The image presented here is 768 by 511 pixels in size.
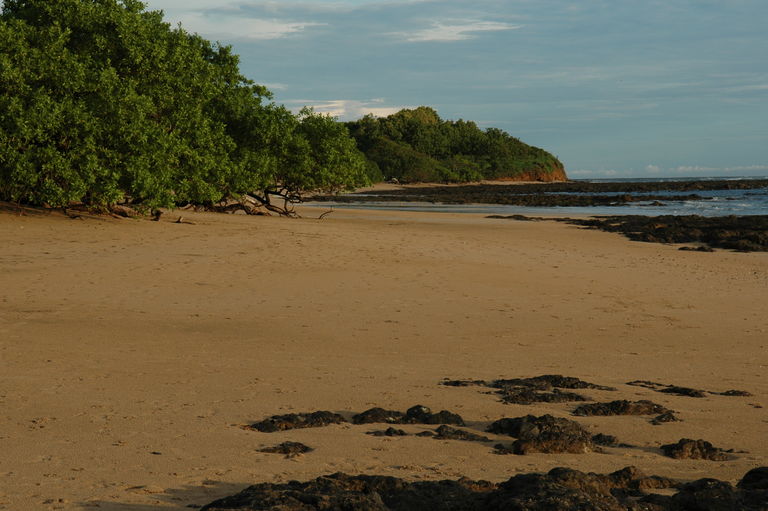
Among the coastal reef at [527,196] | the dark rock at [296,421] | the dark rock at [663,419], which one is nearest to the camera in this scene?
the dark rock at [296,421]

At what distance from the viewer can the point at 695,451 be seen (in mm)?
6230

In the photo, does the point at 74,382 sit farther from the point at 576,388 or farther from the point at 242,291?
the point at 242,291

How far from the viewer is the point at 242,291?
14977mm

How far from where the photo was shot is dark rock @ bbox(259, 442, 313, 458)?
243 inches

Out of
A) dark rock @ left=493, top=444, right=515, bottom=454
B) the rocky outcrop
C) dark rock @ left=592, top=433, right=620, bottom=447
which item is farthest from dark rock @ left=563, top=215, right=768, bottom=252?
dark rock @ left=493, top=444, right=515, bottom=454

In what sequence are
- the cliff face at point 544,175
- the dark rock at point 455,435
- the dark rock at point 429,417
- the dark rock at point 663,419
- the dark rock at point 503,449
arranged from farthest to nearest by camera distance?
the cliff face at point 544,175
the dark rock at point 663,419
the dark rock at point 429,417
the dark rock at point 455,435
the dark rock at point 503,449

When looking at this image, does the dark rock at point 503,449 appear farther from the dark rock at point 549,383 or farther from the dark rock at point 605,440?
the dark rock at point 549,383

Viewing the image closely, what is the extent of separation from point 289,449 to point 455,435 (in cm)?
142

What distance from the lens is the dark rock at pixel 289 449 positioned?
6184 mm

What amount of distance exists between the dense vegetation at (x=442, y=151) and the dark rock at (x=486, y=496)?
12268cm

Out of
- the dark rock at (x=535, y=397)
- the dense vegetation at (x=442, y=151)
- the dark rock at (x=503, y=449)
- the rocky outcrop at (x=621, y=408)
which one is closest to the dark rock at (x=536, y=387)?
the dark rock at (x=535, y=397)

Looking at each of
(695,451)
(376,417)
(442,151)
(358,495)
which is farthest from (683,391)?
(442,151)

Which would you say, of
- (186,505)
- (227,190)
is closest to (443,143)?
(227,190)

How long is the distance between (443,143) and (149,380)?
5801 inches
